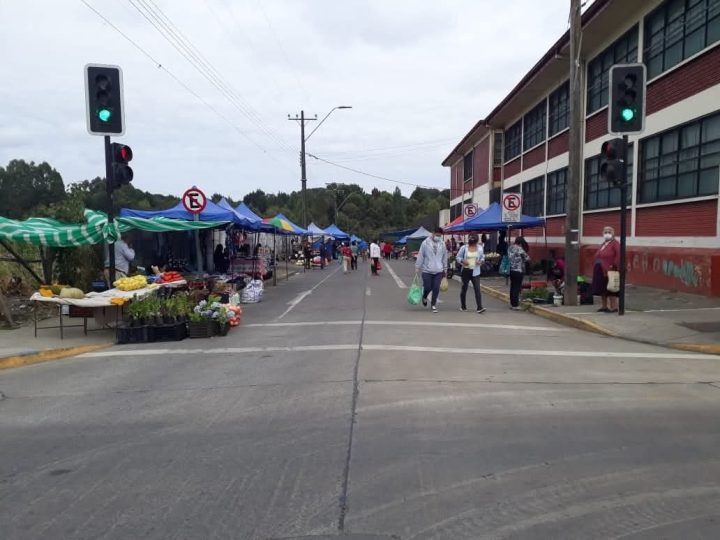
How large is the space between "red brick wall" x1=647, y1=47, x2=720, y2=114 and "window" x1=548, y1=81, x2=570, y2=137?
6.92 meters

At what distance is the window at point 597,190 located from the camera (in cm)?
1914

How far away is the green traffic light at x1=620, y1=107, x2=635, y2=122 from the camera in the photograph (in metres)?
11.2

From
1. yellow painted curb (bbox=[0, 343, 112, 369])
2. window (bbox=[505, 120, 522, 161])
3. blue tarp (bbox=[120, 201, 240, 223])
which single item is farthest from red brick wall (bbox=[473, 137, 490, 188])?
yellow painted curb (bbox=[0, 343, 112, 369])

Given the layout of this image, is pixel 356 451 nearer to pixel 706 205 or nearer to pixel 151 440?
pixel 151 440

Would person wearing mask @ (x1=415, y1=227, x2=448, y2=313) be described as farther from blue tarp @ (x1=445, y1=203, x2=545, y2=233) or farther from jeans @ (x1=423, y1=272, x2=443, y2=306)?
blue tarp @ (x1=445, y1=203, x2=545, y2=233)

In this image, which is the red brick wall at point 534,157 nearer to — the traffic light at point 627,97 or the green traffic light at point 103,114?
the traffic light at point 627,97

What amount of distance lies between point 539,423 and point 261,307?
10.6m

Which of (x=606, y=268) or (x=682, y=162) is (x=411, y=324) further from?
(x=682, y=162)

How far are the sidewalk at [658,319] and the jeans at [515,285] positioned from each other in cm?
35

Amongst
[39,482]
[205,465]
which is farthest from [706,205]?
[39,482]

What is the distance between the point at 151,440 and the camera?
502cm

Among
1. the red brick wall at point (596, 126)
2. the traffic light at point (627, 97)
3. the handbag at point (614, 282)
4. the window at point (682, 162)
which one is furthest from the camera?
the red brick wall at point (596, 126)

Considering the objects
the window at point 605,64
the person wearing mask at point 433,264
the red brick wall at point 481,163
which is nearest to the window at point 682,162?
the window at point 605,64

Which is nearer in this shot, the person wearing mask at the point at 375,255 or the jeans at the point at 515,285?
the jeans at the point at 515,285
